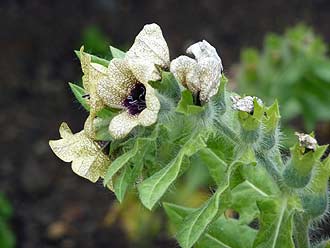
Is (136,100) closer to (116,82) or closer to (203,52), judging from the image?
(116,82)

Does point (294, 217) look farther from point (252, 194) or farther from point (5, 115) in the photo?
point (5, 115)

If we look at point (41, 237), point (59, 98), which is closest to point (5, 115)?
point (59, 98)

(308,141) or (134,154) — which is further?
(308,141)

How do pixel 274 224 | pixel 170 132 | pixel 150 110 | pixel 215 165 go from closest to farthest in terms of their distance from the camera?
1. pixel 150 110
2. pixel 170 132
3. pixel 274 224
4. pixel 215 165

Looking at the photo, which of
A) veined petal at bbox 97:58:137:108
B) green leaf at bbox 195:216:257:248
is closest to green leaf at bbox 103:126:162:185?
veined petal at bbox 97:58:137:108

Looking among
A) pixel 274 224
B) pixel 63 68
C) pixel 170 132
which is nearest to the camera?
pixel 170 132

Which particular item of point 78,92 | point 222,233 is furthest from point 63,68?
point 78,92

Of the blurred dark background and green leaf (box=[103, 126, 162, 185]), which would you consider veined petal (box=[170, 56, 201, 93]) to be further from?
the blurred dark background
